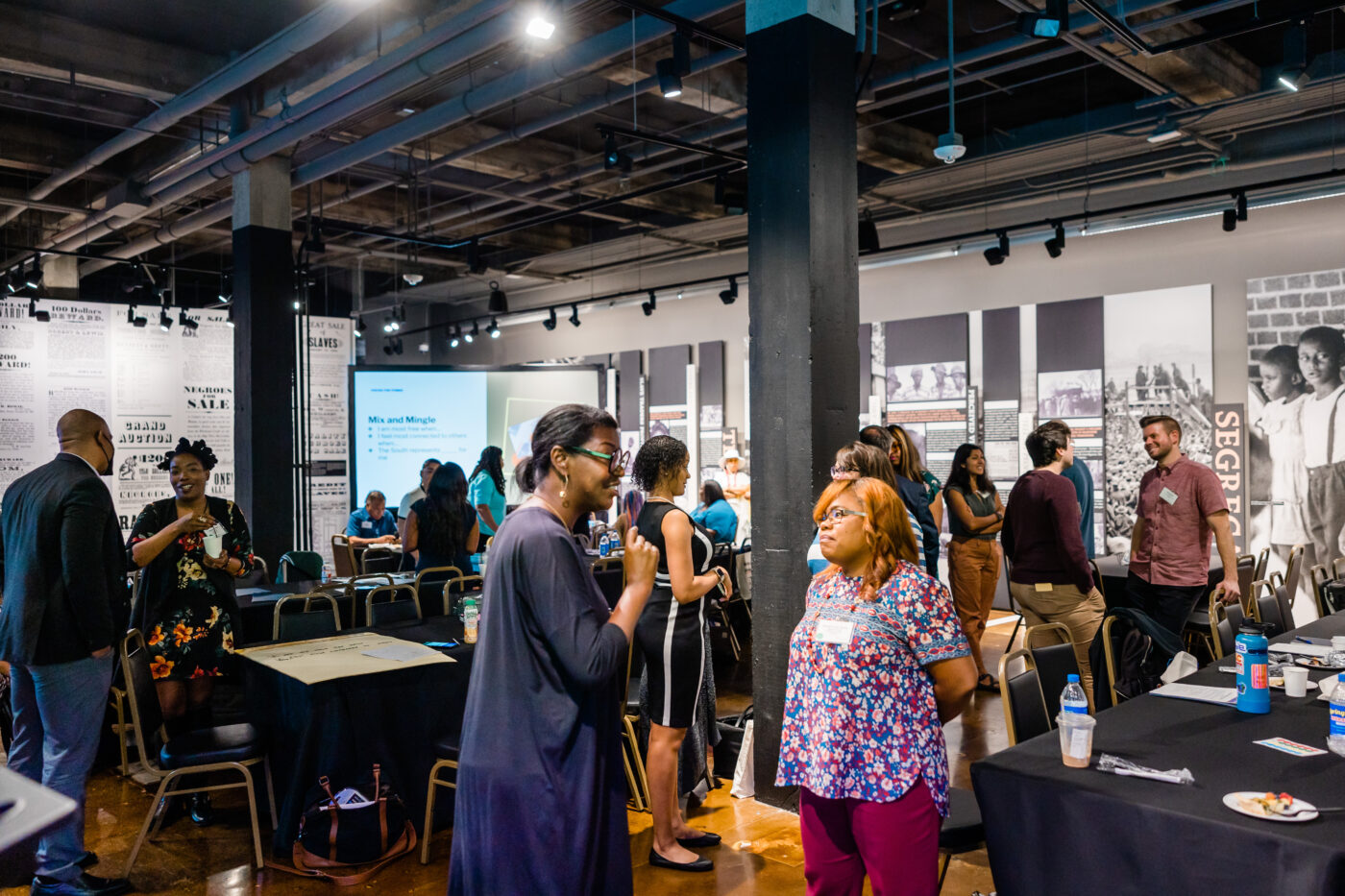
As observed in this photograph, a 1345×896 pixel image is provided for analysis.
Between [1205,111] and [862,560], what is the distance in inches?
229

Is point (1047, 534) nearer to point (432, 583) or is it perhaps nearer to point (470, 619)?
point (470, 619)

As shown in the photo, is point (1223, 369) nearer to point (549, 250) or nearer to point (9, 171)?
point (549, 250)

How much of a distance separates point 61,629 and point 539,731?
233 centimetres

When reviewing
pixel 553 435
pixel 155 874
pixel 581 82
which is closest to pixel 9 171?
pixel 581 82

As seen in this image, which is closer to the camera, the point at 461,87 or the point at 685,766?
the point at 685,766

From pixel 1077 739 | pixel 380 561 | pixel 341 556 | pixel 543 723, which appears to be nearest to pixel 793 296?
pixel 1077 739

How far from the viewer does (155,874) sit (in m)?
3.48

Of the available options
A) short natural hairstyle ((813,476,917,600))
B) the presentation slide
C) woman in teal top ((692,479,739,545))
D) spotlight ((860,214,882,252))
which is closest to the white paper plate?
short natural hairstyle ((813,476,917,600))

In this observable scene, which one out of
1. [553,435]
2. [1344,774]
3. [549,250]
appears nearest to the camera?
[553,435]

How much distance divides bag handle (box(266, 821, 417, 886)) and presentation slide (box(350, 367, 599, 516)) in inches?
267

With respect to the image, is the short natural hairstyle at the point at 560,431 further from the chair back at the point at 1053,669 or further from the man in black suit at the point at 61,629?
the man in black suit at the point at 61,629

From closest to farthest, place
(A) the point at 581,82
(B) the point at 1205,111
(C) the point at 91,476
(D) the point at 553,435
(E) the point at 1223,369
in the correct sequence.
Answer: (D) the point at 553,435 < (C) the point at 91,476 < (B) the point at 1205,111 < (A) the point at 581,82 < (E) the point at 1223,369

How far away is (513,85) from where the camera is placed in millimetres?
5949

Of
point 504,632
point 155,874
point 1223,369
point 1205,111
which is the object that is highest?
point 1205,111
